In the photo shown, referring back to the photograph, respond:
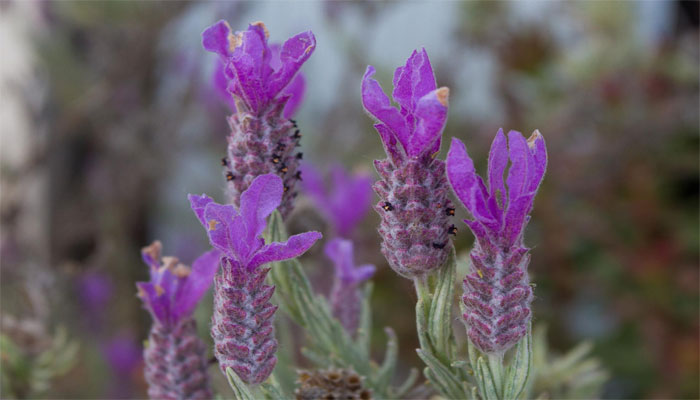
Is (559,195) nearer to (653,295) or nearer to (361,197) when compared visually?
(653,295)

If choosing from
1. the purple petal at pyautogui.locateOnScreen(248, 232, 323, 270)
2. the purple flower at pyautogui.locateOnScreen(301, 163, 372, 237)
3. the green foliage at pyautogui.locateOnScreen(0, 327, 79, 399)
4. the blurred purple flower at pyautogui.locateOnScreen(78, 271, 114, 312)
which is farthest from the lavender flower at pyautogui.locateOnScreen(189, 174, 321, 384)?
the blurred purple flower at pyautogui.locateOnScreen(78, 271, 114, 312)

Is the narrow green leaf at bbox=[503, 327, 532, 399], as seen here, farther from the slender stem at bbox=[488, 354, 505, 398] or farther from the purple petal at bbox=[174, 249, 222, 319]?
the purple petal at bbox=[174, 249, 222, 319]

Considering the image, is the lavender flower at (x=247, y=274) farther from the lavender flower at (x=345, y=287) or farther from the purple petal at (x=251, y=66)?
the lavender flower at (x=345, y=287)

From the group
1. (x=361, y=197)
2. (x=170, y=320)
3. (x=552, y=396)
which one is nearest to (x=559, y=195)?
(x=361, y=197)

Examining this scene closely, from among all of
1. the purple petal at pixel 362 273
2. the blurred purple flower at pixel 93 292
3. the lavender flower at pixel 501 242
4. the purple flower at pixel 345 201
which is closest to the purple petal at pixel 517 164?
the lavender flower at pixel 501 242

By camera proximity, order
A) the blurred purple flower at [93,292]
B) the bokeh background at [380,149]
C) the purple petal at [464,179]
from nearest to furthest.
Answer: the purple petal at [464,179] < the blurred purple flower at [93,292] < the bokeh background at [380,149]

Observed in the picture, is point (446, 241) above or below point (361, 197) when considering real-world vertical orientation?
below
